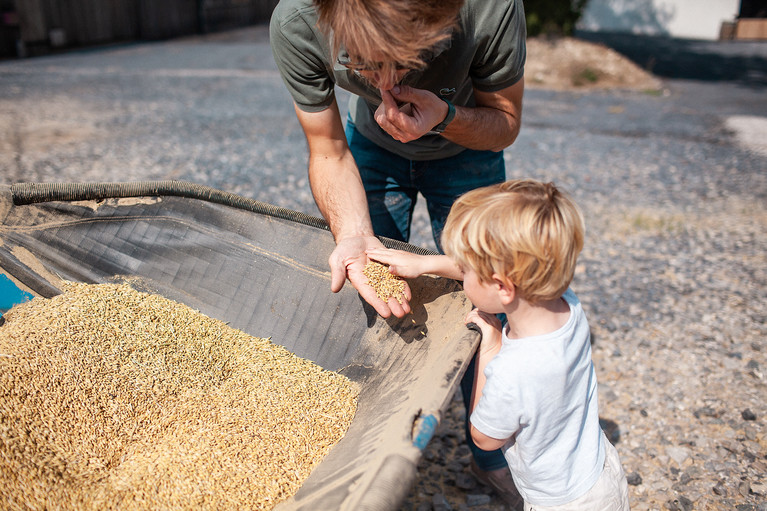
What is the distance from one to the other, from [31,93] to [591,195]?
7880 mm

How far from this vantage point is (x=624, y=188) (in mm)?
5258

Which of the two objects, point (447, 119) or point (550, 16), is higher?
point (447, 119)

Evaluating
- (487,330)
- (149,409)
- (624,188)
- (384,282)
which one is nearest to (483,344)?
(487,330)

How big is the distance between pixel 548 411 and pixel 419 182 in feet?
3.45

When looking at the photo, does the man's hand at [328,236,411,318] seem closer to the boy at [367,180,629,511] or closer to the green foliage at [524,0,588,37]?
the boy at [367,180,629,511]

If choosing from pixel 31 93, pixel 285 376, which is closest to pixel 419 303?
pixel 285 376

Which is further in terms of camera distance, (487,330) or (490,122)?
(490,122)

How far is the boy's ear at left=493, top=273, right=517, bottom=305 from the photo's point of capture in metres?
1.37

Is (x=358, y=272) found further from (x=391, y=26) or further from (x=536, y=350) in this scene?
(x=391, y=26)

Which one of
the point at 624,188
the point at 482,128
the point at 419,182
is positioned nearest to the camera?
the point at 482,128

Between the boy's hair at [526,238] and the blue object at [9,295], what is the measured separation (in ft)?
5.89

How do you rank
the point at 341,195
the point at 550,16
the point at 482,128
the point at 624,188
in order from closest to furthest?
1. the point at 482,128
2. the point at 341,195
3. the point at 624,188
4. the point at 550,16

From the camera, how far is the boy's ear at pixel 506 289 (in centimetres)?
137

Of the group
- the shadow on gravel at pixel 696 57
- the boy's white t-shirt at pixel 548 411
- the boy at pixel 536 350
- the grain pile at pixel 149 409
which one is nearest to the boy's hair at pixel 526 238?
the boy at pixel 536 350
